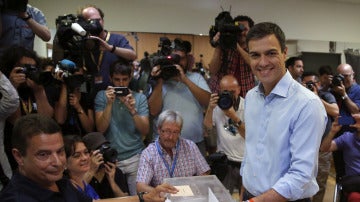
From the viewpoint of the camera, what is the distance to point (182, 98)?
101 inches

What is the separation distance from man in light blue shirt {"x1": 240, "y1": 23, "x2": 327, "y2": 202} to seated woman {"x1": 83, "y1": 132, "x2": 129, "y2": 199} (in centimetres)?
95

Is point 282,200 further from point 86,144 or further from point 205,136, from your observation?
point 205,136

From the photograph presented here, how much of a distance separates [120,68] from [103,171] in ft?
2.33

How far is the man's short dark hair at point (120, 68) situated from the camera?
2381mm

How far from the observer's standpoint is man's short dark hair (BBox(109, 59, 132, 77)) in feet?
7.81

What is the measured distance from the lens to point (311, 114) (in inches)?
47.9

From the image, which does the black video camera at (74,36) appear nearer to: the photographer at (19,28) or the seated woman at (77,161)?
the photographer at (19,28)

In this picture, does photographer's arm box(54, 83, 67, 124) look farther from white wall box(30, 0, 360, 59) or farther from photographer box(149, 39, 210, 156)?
white wall box(30, 0, 360, 59)

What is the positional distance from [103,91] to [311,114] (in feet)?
5.21

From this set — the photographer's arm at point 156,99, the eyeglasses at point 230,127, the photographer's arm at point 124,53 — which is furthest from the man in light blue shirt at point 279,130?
the photographer's arm at point 124,53

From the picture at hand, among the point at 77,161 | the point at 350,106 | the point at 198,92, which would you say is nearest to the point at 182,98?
the point at 198,92

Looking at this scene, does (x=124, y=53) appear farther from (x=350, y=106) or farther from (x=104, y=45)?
(x=350, y=106)

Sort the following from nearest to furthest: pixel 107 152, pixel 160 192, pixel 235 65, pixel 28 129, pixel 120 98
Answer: pixel 28 129, pixel 160 192, pixel 107 152, pixel 120 98, pixel 235 65

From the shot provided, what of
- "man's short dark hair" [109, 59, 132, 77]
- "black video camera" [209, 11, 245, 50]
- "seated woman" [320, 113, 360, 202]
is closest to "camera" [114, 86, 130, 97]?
"man's short dark hair" [109, 59, 132, 77]
